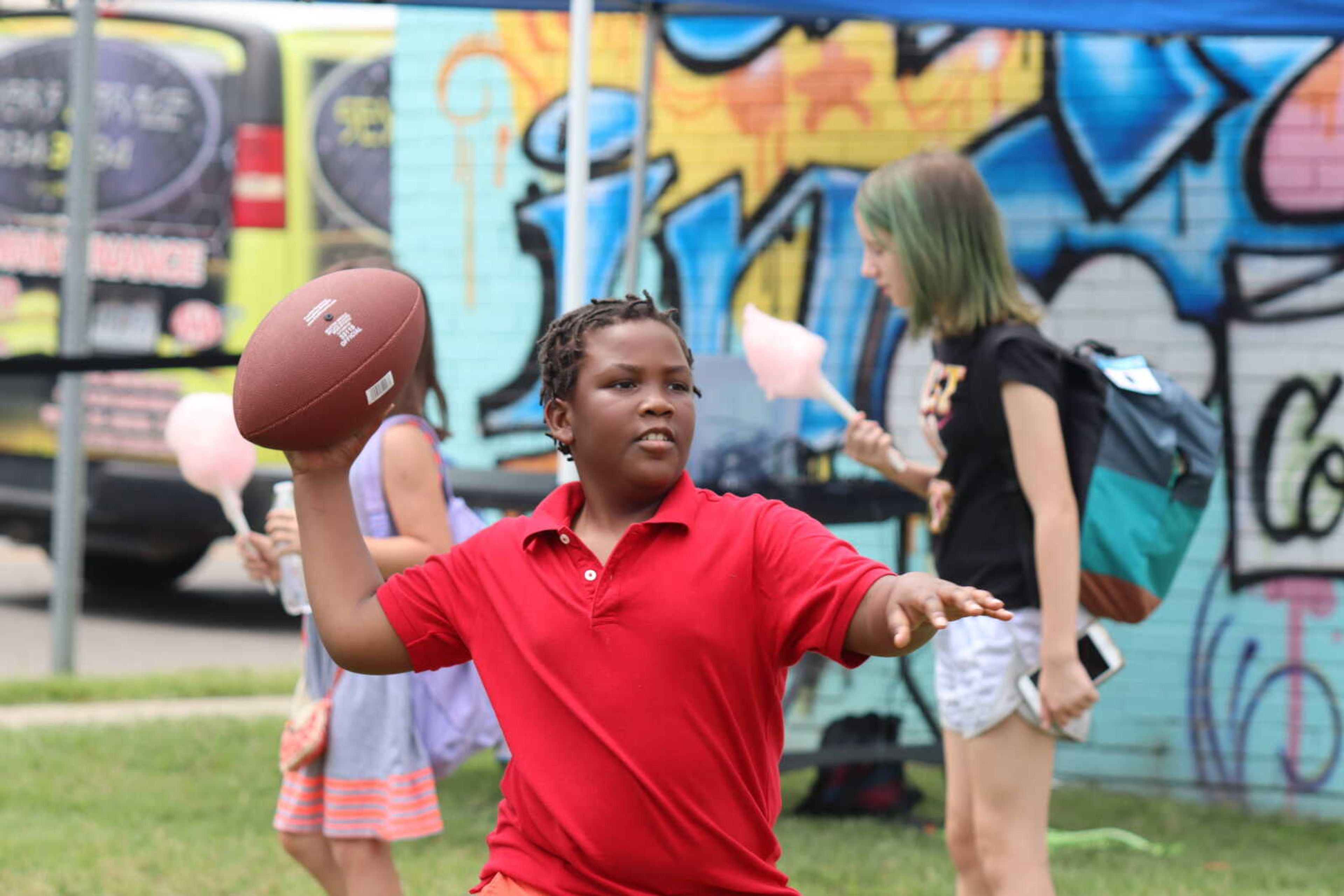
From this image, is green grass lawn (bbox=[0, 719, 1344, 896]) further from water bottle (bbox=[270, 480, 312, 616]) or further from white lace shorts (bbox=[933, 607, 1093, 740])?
white lace shorts (bbox=[933, 607, 1093, 740])

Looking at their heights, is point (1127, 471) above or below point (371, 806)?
above

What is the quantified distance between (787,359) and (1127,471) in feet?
2.79

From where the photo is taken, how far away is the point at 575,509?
8.18ft

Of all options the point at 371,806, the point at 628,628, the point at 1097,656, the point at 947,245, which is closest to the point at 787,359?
the point at 947,245

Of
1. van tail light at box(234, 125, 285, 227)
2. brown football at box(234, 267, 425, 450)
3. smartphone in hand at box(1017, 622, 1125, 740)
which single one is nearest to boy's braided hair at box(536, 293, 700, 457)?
brown football at box(234, 267, 425, 450)

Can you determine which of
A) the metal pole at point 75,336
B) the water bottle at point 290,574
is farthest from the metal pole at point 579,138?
the metal pole at point 75,336

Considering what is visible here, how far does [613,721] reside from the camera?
2285mm

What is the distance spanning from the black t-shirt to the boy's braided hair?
1.05 m

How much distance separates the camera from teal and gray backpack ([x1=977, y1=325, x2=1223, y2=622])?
3.41 m

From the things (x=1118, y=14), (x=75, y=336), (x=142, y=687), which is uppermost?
(x=1118, y=14)

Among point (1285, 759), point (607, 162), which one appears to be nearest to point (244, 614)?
point (607, 162)

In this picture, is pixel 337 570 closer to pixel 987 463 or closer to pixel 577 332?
pixel 577 332

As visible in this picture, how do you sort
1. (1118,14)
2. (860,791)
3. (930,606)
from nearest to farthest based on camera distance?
(930,606) → (1118,14) → (860,791)

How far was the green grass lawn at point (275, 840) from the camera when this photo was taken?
4742 millimetres
